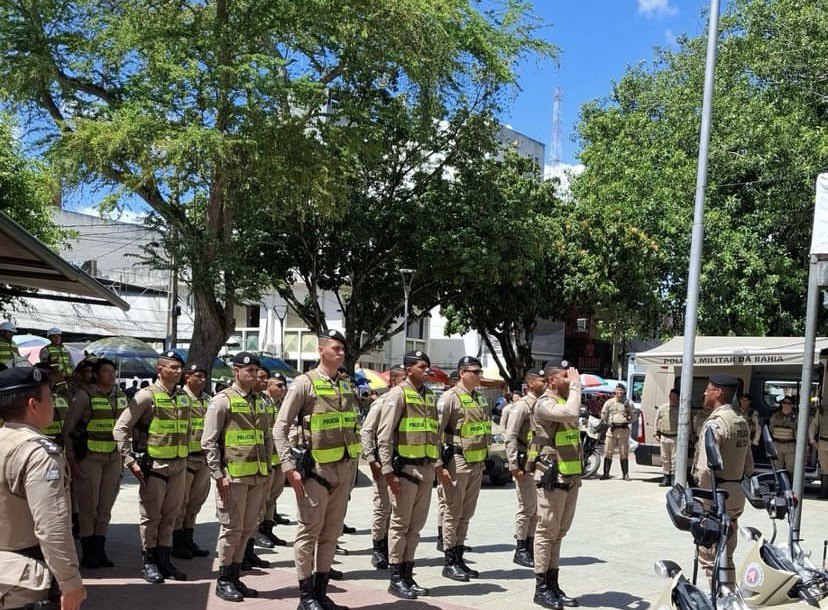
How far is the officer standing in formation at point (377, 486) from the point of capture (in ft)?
28.7

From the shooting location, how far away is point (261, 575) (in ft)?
28.8

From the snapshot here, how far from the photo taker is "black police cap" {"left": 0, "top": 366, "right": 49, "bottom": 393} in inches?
162

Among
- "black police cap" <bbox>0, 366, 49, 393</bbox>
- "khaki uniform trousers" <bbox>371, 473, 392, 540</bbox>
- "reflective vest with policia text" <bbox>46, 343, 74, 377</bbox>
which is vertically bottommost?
"khaki uniform trousers" <bbox>371, 473, 392, 540</bbox>

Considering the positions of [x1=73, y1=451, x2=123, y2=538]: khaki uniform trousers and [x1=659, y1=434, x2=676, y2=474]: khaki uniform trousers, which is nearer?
[x1=73, y1=451, x2=123, y2=538]: khaki uniform trousers

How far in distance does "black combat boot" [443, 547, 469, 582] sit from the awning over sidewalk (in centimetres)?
431

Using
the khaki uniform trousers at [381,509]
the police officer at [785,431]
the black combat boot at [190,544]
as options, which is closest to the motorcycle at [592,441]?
the police officer at [785,431]

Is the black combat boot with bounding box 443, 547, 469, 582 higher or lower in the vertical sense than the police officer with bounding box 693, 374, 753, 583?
lower

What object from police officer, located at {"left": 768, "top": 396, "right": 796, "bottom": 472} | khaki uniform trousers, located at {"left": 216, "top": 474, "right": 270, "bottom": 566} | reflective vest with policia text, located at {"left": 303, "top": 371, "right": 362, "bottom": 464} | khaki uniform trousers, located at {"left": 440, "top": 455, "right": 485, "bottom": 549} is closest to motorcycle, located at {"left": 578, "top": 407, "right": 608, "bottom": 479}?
police officer, located at {"left": 768, "top": 396, "right": 796, "bottom": 472}

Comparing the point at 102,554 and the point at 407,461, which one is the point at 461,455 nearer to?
the point at 407,461

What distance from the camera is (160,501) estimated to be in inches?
334

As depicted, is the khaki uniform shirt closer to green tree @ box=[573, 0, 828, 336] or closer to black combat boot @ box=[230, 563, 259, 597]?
black combat boot @ box=[230, 563, 259, 597]

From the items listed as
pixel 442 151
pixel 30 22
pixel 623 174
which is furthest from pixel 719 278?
pixel 30 22

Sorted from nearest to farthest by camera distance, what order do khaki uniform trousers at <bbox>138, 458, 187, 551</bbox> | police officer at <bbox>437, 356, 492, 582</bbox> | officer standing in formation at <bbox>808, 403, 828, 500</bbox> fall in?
khaki uniform trousers at <bbox>138, 458, 187, 551</bbox>, police officer at <bbox>437, 356, 492, 582</bbox>, officer standing in formation at <bbox>808, 403, 828, 500</bbox>

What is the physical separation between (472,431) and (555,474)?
1.55 metres
